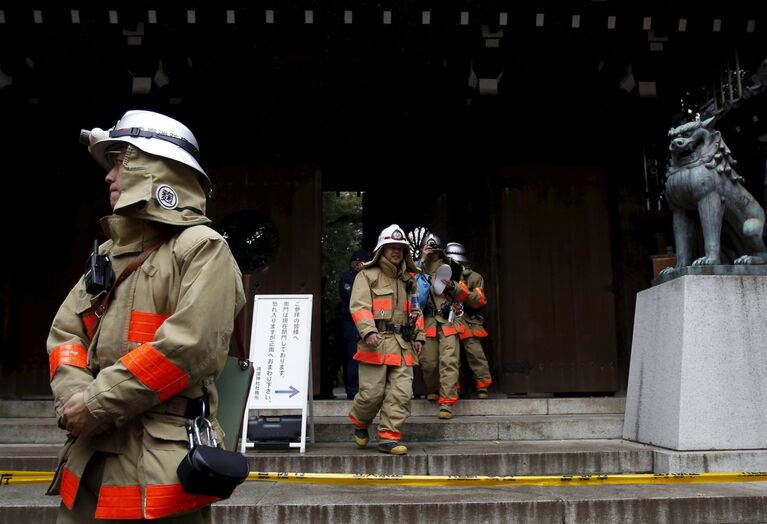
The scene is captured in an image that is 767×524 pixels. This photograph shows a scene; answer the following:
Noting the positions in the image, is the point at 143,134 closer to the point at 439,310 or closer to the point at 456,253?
the point at 439,310

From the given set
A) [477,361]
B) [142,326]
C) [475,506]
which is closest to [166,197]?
[142,326]

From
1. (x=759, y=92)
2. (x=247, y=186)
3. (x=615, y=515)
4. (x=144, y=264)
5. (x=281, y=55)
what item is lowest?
(x=615, y=515)

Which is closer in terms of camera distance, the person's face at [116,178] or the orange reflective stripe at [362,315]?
the person's face at [116,178]

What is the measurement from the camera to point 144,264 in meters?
1.94

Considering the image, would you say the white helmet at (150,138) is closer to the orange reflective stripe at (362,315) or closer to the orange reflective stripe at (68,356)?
the orange reflective stripe at (68,356)

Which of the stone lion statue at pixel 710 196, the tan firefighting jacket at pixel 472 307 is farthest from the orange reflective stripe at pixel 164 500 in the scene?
the tan firefighting jacket at pixel 472 307

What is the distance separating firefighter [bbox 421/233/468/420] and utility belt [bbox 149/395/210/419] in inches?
197

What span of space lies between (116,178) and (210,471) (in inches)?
41.6

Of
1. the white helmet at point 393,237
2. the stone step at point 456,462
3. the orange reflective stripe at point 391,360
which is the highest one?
the white helmet at point 393,237

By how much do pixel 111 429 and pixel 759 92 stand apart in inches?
299

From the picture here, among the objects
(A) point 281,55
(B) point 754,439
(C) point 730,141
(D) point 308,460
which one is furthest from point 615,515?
(C) point 730,141

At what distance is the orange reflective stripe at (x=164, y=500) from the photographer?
1.70 meters

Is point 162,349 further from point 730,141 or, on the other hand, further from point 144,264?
point 730,141

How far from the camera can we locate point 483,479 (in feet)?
14.8
